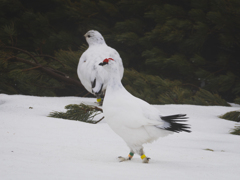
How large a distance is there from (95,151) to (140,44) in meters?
3.27

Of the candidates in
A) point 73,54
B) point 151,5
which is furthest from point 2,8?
point 151,5

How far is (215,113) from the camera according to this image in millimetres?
2943

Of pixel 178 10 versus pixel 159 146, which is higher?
pixel 178 10

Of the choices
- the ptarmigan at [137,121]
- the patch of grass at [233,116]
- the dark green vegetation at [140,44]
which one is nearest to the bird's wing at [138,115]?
the ptarmigan at [137,121]

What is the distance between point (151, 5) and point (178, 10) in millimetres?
517

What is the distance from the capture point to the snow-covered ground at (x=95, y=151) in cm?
116

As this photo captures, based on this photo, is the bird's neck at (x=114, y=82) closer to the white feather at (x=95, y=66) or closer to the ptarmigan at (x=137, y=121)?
the ptarmigan at (x=137, y=121)

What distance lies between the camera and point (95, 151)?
5.32ft

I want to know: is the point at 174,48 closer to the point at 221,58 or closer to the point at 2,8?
the point at 221,58

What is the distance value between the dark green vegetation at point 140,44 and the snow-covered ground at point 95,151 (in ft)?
4.01

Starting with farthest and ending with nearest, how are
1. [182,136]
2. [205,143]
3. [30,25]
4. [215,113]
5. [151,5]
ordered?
[30,25] < [151,5] < [215,113] < [182,136] < [205,143]

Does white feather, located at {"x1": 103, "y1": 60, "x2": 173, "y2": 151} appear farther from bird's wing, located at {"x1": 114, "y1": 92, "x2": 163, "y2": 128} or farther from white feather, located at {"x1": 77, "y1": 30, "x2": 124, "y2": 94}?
white feather, located at {"x1": 77, "y1": 30, "x2": 124, "y2": 94}

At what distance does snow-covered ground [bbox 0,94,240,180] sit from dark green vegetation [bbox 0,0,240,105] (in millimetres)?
1223

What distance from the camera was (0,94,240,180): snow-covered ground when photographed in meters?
1.16
